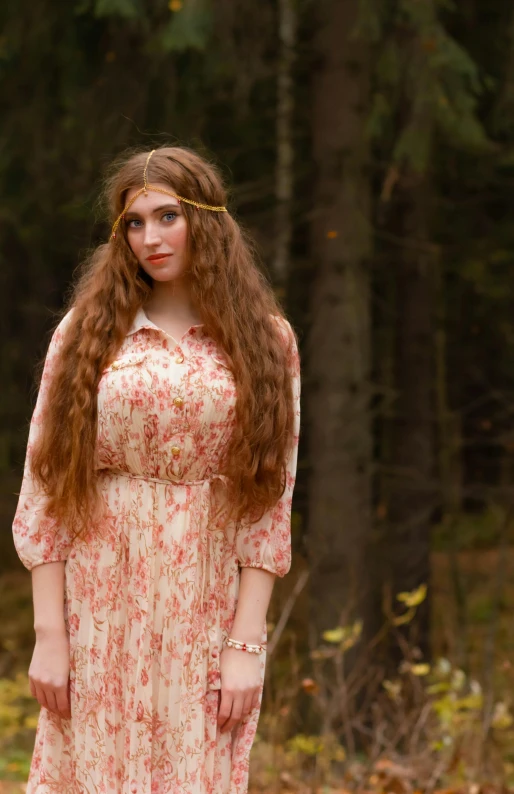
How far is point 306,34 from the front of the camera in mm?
7090

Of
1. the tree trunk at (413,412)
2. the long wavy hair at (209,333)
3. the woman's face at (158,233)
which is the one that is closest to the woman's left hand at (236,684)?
the long wavy hair at (209,333)

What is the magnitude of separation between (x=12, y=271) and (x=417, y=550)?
5.11 metres

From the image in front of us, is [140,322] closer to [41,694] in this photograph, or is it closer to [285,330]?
[285,330]

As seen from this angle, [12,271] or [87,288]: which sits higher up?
[12,271]

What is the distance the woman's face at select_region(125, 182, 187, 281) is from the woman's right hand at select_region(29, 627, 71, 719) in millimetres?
869

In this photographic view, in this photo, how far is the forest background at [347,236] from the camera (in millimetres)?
5039

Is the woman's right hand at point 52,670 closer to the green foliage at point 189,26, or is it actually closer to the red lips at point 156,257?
the red lips at point 156,257

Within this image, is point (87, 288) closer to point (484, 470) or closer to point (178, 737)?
point (178, 737)

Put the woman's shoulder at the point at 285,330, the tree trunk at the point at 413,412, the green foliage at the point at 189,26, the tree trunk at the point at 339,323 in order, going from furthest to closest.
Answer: the tree trunk at the point at 413,412, the tree trunk at the point at 339,323, the green foliage at the point at 189,26, the woman's shoulder at the point at 285,330

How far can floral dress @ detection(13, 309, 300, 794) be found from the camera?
97.0 inches

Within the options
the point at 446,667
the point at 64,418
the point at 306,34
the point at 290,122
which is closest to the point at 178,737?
the point at 64,418

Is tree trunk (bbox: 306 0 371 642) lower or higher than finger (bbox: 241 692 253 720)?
higher

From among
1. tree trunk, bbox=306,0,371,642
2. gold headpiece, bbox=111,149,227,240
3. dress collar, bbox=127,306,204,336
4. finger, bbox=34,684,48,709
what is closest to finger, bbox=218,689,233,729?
finger, bbox=34,684,48,709

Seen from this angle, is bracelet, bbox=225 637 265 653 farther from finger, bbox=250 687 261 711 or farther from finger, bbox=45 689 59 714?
finger, bbox=45 689 59 714
